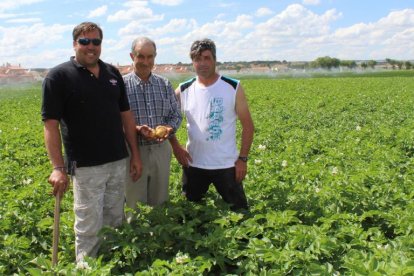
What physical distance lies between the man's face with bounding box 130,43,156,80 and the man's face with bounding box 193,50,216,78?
0.40m

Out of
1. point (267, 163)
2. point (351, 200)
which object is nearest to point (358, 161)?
point (267, 163)

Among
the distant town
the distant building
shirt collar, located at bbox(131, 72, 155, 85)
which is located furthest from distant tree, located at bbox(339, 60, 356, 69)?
shirt collar, located at bbox(131, 72, 155, 85)

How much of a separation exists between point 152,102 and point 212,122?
1.97ft

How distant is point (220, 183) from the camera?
4352 mm

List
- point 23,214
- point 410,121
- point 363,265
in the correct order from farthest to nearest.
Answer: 1. point 410,121
2. point 23,214
3. point 363,265

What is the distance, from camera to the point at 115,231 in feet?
11.8

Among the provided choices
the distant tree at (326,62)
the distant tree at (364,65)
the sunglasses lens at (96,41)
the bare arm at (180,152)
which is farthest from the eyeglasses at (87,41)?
the distant tree at (364,65)

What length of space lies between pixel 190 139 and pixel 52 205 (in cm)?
185

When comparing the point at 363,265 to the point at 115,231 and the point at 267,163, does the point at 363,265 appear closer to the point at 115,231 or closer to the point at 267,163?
the point at 115,231

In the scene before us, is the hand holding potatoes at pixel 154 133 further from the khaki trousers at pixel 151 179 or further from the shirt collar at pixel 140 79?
the shirt collar at pixel 140 79

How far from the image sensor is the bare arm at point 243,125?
4215mm

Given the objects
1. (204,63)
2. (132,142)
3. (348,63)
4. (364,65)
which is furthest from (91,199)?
(364,65)

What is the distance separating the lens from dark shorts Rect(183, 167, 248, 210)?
430cm

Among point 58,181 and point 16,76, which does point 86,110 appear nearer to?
point 58,181
